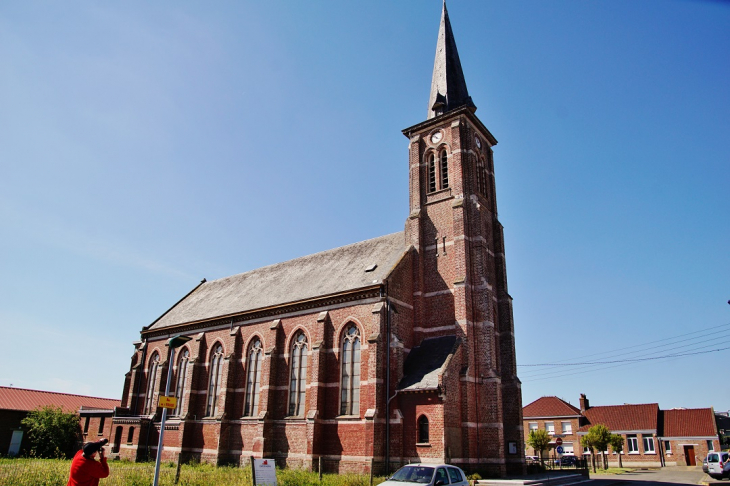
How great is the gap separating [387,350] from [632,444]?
39969 millimetres

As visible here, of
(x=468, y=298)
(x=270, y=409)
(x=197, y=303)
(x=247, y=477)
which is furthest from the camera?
(x=197, y=303)

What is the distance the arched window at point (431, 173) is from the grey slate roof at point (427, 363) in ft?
31.2

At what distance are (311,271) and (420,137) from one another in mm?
11642

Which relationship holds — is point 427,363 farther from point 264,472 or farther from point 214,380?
point 214,380

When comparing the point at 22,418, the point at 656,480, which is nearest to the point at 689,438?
the point at 656,480

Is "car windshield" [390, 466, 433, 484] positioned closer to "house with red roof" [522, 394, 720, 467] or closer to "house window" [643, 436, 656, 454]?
"house with red roof" [522, 394, 720, 467]

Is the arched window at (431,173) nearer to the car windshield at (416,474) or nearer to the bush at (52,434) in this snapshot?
the car windshield at (416,474)

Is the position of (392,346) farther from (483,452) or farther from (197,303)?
(197,303)

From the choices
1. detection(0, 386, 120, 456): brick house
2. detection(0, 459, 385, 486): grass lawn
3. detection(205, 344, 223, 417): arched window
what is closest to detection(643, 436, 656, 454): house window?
detection(0, 459, 385, 486): grass lawn

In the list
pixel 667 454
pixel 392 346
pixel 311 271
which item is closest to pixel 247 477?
pixel 392 346

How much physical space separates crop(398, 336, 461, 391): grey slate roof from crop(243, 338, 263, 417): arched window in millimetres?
10275

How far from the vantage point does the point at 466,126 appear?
3061cm

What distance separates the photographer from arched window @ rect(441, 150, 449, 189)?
1188 inches

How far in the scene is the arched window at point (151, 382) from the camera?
123 feet
